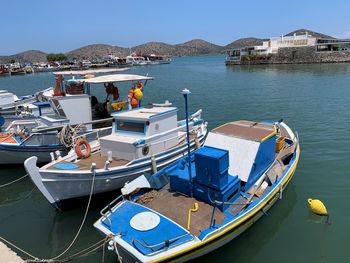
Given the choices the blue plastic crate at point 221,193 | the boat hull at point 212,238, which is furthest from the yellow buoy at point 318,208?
the blue plastic crate at point 221,193

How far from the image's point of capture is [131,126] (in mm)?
12039

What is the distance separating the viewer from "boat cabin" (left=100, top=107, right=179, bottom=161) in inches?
448

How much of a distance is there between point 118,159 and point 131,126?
1473mm

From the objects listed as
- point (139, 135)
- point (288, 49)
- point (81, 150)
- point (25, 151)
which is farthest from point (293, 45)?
point (81, 150)

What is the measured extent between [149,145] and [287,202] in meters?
5.72

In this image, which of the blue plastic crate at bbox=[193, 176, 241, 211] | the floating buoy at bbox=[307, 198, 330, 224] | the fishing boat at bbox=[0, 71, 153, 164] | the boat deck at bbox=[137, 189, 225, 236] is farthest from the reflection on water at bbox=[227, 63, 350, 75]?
the boat deck at bbox=[137, 189, 225, 236]

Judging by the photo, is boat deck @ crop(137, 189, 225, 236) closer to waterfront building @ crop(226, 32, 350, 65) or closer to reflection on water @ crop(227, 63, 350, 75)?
reflection on water @ crop(227, 63, 350, 75)

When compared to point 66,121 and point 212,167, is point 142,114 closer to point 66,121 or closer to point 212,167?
point 66,121

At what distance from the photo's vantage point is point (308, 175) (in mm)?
12906

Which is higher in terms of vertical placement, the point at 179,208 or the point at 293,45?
the point at 293,45

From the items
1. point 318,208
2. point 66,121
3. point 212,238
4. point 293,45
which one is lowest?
point 318,208

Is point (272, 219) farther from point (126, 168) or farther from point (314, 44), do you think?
point (314, 44)

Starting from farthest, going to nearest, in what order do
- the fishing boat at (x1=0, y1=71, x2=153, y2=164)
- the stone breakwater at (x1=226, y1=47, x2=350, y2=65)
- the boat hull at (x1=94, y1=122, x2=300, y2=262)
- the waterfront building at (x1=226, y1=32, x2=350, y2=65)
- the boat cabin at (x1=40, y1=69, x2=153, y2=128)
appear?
the waterfront building at (x1=226, y1=32, x2=350, y2=65) → the stone breakwater at (x1=226, y1=47, x2=350, y2=65) → the boat cabin at (x1=40, y1=69, x2=153, y2=128) → the fishing boat at (x1=0, y1=71, x2=153, y2=164) → the boat hull at (x1=94, y1=122, x2=300, y2=262)

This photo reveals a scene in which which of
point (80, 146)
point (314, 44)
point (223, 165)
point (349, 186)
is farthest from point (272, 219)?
point (314, 44)
